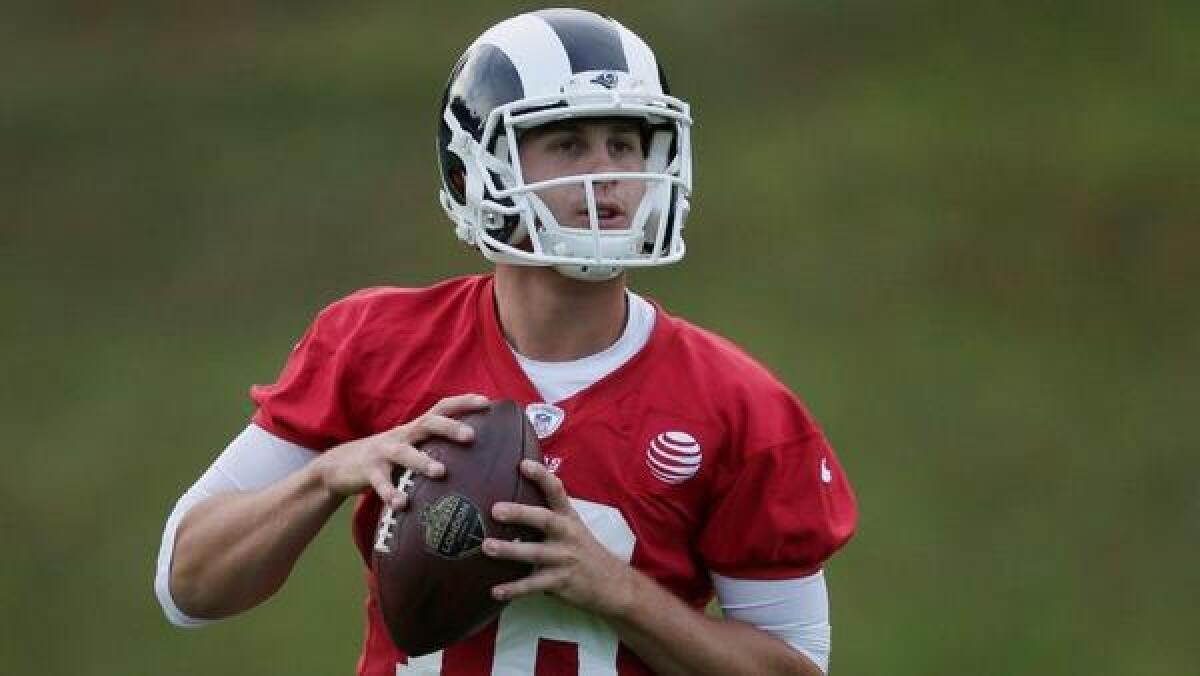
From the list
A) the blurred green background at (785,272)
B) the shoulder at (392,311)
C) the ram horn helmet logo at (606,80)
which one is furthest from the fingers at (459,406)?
the blurred green background at (785,272)

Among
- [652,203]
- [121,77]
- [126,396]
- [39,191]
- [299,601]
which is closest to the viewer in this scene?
[652,203]

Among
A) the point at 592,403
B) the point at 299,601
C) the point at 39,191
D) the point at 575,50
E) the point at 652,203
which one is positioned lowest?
the point at 299,601

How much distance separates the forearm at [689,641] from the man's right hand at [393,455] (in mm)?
356

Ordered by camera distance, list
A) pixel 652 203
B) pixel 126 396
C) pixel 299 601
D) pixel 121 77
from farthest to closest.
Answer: pixel 121 77 → pixel 126 396 → pixel 299 601 → pixel 652 203

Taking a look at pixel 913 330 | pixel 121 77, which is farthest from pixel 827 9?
pixel 121 77

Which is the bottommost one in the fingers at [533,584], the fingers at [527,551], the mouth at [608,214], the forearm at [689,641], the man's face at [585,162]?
the forearm at [689,641]

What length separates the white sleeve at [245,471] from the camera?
3527 mm

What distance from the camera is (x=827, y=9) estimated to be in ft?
36.7

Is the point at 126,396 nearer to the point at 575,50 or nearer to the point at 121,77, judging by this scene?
the point at 121,77

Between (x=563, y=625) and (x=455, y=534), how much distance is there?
340 mm

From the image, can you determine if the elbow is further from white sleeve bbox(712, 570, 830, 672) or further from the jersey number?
white sleeve bbox(712, 570, 830, 672)

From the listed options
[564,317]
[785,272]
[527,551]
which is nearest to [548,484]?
[527,551]

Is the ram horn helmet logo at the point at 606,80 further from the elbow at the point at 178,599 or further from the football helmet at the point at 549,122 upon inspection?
the elbow at the point at 178,599

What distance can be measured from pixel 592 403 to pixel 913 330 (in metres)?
5.58
